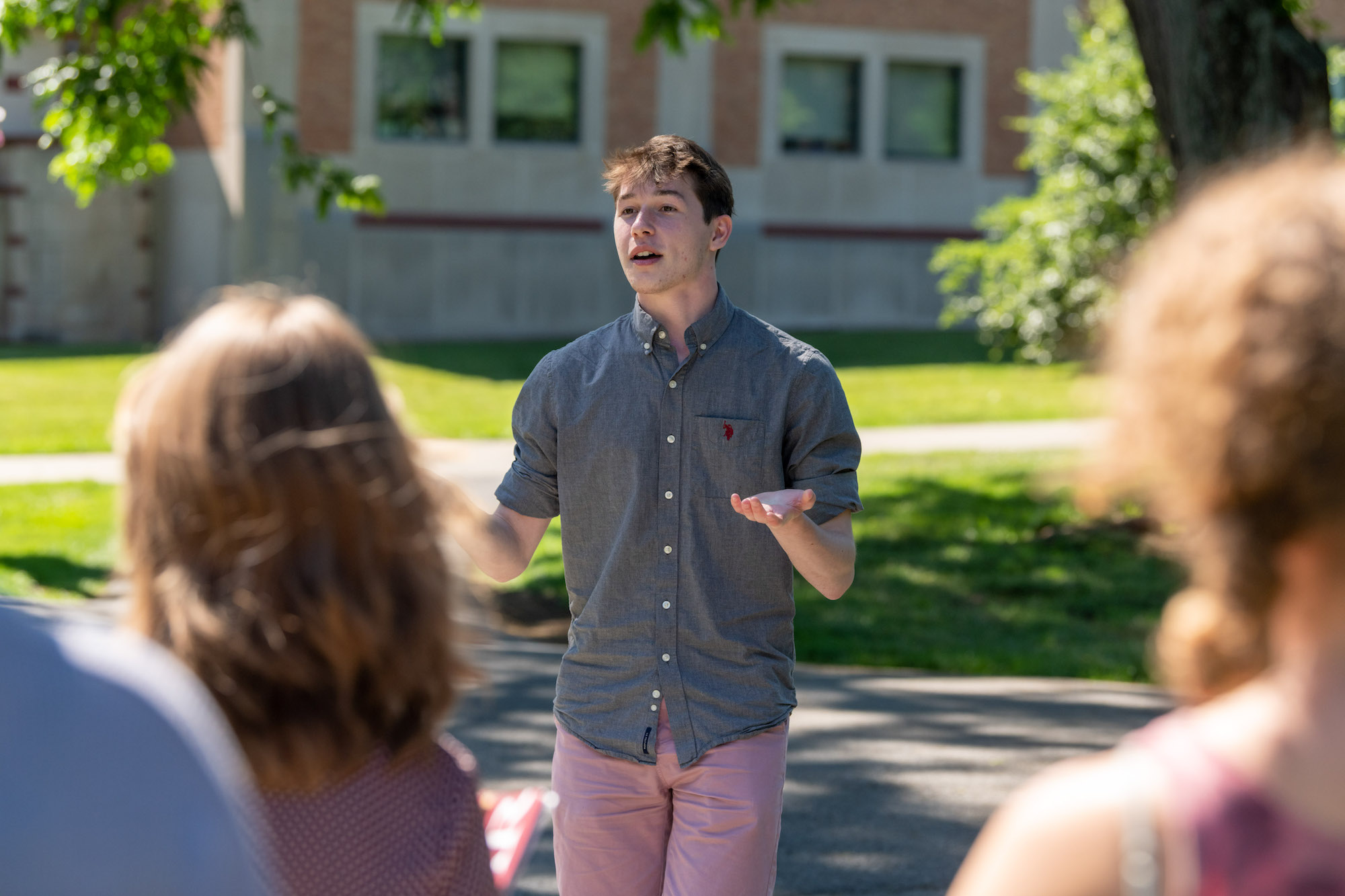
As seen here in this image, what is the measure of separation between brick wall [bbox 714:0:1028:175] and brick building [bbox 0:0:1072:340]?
43 millimetres

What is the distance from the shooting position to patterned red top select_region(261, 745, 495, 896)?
5.52ft

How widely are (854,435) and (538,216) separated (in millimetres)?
23971

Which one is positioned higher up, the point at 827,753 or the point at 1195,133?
the point at 1195,133

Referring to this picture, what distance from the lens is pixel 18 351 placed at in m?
24.0

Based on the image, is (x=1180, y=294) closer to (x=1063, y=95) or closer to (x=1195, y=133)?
(x=1195, y=133)

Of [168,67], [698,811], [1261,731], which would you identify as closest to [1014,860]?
[1261,731]

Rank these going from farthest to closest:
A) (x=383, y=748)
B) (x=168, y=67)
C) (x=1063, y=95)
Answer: (x=1063, y=95) → (x=168, y=67) → (x=383, y=748)

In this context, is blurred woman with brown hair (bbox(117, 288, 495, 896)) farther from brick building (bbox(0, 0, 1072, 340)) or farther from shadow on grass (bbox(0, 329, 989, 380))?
brick building (bbox(0, 0, 1072, 340))

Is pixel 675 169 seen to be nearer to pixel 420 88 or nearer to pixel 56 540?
pixel 56 540

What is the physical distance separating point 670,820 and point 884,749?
3.21 m

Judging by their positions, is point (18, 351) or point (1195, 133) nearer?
point (1195, 133)

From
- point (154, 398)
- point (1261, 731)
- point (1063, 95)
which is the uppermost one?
point (1063, 95)

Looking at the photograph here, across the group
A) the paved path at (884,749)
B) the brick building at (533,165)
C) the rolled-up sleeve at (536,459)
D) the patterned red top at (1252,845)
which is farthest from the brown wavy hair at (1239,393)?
the brick building at (533,165)

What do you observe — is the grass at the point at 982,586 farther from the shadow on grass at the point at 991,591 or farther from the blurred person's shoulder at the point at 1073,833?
the blurred person's shoulder at the point at 1073,833
